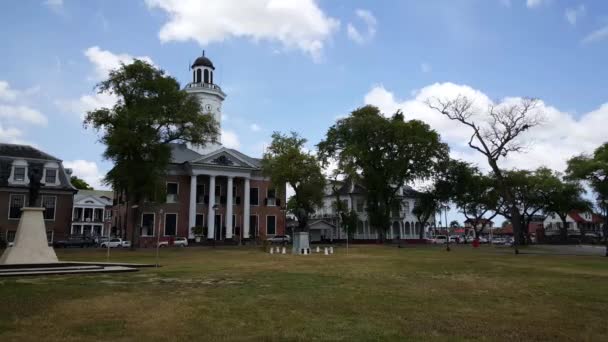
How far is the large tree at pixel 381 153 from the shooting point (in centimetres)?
5269

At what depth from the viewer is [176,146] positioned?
190 feet

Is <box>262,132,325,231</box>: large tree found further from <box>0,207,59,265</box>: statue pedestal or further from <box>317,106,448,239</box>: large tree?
<box>0,207,59,265</box>: statue pedestal

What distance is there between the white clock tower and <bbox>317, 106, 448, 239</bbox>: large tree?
1496cm

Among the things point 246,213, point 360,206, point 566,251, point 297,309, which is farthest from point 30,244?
point 360,206

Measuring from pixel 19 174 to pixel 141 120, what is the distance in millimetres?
18933

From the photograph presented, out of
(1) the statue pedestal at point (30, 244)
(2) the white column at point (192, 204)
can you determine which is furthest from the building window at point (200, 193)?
(1) the statue pedestal at point (30, 244)

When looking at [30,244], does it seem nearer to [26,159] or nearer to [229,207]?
[26,159]

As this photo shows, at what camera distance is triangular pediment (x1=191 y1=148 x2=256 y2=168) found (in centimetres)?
5309

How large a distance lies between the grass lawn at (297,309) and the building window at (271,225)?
43150mm

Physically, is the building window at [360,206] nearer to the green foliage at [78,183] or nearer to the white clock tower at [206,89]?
the white clock tower at [206,89]

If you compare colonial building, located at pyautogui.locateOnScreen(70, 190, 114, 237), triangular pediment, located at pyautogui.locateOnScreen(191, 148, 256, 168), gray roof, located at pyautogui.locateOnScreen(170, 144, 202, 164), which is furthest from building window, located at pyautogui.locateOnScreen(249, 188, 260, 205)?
colonial building, located at pyautogui.locateOnScreen(70, 190, 114, 237)

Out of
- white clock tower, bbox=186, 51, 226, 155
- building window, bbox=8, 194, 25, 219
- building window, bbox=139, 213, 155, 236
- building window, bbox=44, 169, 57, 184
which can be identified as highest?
white clock tower, bbox=186, 51, 226, 155

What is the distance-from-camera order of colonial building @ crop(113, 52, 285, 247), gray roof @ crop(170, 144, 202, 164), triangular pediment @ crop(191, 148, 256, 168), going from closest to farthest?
colonial building @ crop(113, 52, 285, 247) → triangular pediment @ crop(191, 148, 256, 168) → gray roof @ crop(170, 144, 202, 164)

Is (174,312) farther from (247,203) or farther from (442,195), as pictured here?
(442,195)
